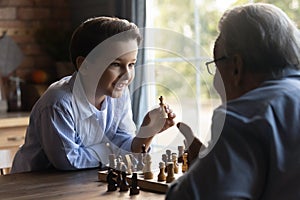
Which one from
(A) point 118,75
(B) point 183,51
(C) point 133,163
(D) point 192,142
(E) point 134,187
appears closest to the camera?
(D) point 192,142

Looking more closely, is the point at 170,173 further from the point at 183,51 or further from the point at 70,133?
the point at 183,51

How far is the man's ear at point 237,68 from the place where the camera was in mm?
1405

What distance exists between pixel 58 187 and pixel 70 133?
33cm

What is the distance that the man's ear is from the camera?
4.61 ft

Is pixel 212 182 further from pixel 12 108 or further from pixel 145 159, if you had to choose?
pixel 12 108

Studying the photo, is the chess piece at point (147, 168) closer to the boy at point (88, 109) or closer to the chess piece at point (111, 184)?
the chess piece at point (111, 184)

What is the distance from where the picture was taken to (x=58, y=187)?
200 centimetres

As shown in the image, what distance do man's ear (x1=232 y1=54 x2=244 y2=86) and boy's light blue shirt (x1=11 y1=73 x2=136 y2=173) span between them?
999 mm

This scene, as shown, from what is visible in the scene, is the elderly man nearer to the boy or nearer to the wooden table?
the wooden table

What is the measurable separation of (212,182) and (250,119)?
15 centimetres

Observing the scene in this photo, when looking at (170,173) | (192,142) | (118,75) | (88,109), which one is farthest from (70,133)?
A: (192,142)

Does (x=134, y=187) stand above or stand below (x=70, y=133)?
below

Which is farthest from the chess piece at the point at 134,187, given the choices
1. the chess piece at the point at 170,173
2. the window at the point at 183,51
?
the window at the point at 183,51

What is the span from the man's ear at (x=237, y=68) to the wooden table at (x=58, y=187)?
54cm
